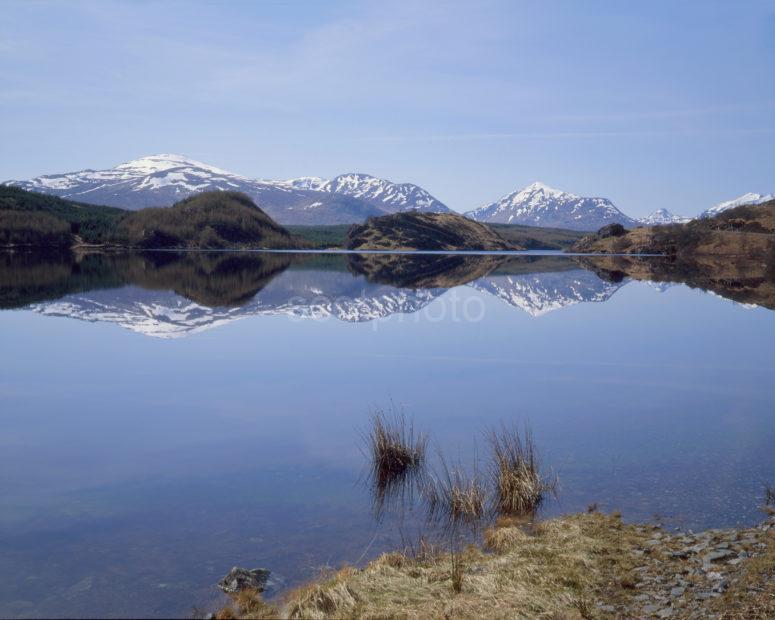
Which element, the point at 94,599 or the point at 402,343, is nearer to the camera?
the point at 94,599

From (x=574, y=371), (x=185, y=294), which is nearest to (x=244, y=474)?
(x=574, y=371)

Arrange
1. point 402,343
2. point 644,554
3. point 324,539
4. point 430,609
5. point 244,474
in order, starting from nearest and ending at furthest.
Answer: point 430,609 → point 644,554 → point 324,539 → point 244,474 → point 402,343

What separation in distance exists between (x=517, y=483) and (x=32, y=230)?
631ft

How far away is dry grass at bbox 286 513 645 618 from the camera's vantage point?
921 centimetres

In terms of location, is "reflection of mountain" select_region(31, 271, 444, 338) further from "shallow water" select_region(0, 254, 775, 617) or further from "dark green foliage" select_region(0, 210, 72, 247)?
"dark green foliage" select_region(0, 210, 72, 247)

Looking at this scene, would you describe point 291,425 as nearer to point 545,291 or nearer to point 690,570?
point 690,570

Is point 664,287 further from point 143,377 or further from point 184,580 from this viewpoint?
point 184,580

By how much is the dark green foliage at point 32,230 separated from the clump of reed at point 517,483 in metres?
188

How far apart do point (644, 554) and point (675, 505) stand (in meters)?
3.07

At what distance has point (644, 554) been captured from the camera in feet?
36.6

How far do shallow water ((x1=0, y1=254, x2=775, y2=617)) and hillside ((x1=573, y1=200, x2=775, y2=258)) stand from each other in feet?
389

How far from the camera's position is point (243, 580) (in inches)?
396

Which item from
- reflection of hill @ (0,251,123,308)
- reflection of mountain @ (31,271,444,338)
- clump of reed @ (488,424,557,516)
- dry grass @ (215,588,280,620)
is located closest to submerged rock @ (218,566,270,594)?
dry grass @ (215,588,280,620)

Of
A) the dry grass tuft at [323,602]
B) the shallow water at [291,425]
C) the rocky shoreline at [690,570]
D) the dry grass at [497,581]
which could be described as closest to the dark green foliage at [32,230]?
the shallow water at [291,425]
